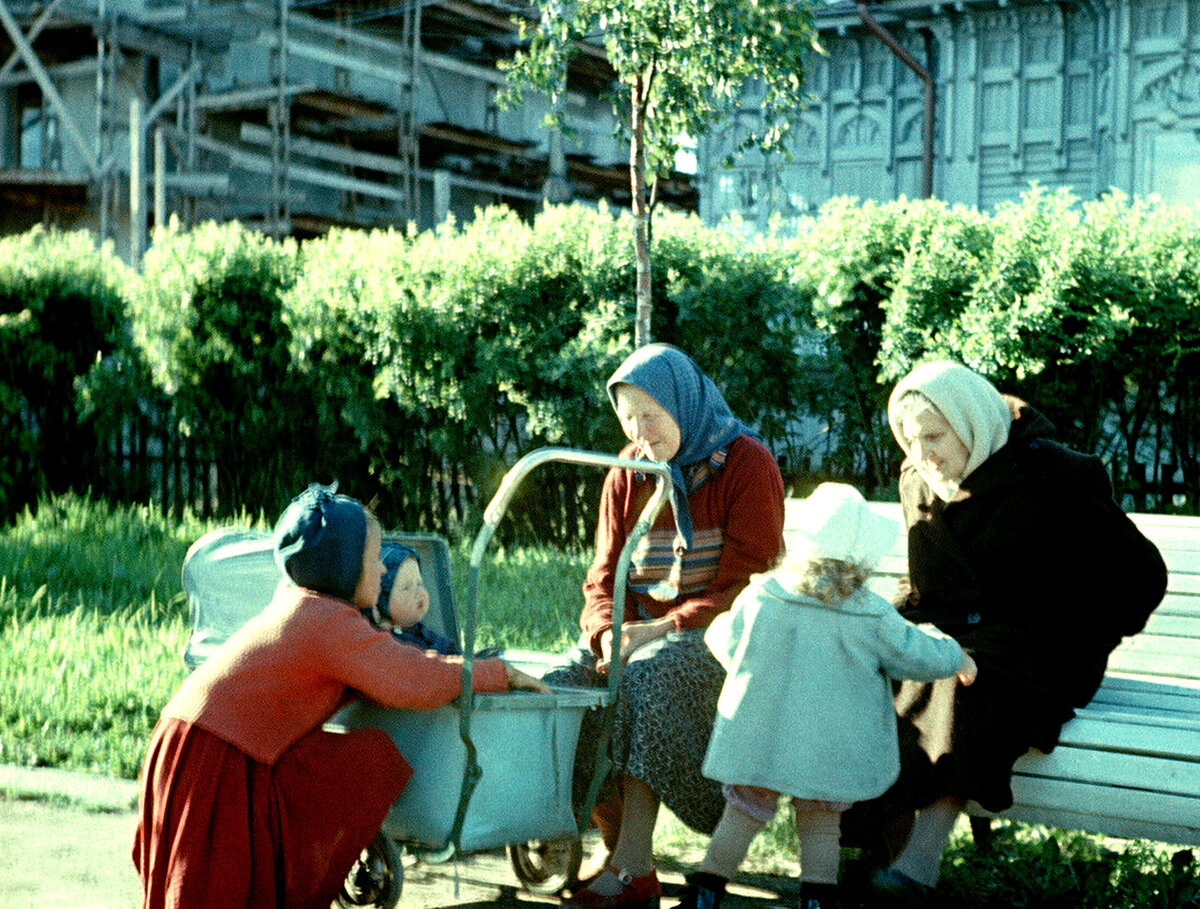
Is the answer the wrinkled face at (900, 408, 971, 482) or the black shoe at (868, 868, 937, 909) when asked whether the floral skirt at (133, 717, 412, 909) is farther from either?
the wrinkled face at (900, 408, 971, 482)

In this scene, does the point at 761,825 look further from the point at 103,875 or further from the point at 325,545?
the point at 103,875

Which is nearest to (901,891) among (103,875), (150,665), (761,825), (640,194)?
(761,825)

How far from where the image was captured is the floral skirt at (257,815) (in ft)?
11.4

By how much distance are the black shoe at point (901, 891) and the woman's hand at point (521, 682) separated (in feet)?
3.17

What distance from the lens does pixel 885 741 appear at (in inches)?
148

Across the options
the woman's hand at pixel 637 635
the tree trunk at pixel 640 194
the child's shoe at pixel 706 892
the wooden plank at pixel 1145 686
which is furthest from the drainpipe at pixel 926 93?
the child's shoe at pixel 706 892

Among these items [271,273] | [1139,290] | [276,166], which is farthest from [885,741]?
[276,166]

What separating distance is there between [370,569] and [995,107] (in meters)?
23.8

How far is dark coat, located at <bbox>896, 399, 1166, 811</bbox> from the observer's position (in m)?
3.83

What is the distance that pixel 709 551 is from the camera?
432cm

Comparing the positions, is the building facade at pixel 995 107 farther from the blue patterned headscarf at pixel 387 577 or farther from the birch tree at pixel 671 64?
the blue patterned headscarf at pixel 387 577

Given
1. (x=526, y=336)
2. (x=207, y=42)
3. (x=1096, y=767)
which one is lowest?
(x=1096, y=767)

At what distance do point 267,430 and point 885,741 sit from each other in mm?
8240

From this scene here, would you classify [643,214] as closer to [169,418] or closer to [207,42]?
[169,418]
